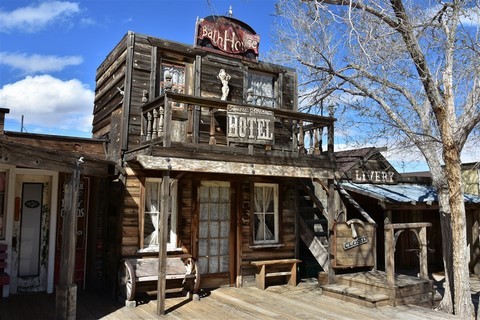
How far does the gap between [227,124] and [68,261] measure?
3743 millimetres

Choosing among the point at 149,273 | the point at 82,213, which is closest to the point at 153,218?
the point at 149,273

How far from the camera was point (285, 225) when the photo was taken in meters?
10.8

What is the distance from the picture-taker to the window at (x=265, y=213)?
34.3 ft

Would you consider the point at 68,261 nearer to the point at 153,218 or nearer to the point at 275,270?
the point at 153,218

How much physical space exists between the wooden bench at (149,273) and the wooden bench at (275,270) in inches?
67.7

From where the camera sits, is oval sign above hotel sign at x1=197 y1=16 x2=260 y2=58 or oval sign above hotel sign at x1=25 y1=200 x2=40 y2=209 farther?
oval sign above hotel sign at x1=197 y1=16 x2=260 y2=58

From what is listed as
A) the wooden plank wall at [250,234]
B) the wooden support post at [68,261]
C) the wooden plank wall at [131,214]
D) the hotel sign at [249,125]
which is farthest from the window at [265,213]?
the wooden support post at [68,261]

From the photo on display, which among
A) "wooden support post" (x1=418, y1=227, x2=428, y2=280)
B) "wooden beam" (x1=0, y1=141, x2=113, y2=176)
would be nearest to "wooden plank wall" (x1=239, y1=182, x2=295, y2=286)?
"wooden support post" (x1=418, y1=227, x2=428, y2=280)

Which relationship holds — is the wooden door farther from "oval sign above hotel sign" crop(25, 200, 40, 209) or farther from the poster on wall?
"oval sign above hotel sign" crop(25, 200, 40, 209)

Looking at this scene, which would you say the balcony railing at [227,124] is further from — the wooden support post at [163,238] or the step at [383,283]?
the step at [383,283]

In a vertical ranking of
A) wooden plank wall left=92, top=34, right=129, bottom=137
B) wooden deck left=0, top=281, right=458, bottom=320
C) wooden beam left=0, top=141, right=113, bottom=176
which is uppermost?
wooden plank wall left=92, top=34, right=129, bottom=137

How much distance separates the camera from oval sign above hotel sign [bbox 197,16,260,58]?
10125 millimetres

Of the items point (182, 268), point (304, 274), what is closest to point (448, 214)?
point (304, 274)

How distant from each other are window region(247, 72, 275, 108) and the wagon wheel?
519cm
